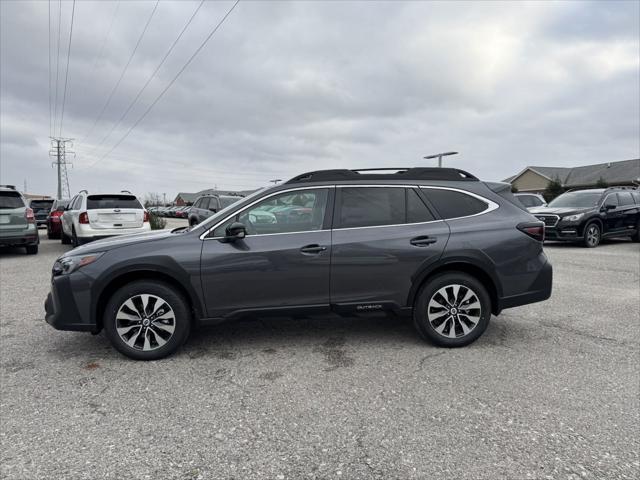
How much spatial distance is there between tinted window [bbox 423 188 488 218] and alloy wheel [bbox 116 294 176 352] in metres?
2.72

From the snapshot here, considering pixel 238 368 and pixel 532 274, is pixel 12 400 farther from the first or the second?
pixel 532 274

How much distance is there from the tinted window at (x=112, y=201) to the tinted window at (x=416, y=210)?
8.49m

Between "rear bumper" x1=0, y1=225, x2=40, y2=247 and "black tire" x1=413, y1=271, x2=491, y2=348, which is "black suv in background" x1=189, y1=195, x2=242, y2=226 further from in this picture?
"black tire" x1=413, y1=271, x2=491, y2=348

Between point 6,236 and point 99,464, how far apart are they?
10501 millimetres

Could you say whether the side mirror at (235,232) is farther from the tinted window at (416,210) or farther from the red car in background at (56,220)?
the red car in background at (56,220)

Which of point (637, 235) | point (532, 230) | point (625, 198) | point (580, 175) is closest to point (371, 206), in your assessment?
point (532, 230)

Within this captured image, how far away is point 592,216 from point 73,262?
1332 cm

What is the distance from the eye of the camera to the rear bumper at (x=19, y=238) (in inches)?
412

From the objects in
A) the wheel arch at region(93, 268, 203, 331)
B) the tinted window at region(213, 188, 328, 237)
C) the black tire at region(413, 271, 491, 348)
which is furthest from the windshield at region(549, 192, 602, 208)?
the wheel arch at region(93, 268, 203, 331)

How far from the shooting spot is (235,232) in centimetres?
381

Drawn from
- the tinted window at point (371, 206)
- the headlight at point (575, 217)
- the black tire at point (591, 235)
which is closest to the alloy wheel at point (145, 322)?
the tinted window at point (371, 206)

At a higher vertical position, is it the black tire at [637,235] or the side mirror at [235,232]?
the side mirror at [235,232]

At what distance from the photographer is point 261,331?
4613 millimetres

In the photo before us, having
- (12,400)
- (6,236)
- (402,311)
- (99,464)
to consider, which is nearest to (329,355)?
(402,311)
